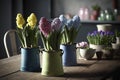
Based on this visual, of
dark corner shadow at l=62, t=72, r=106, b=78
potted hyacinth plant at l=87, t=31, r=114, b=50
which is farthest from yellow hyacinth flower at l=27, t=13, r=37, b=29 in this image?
potted hyacinth plant at l=87, t=31, r=114, b=50

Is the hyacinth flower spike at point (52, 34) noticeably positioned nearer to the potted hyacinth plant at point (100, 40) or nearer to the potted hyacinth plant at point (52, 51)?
the potted hyacinth plant at point (52, 51)

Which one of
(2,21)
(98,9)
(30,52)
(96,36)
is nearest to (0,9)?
(2,21)

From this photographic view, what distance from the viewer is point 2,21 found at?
4.52 m

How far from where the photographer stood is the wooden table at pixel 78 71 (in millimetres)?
Answer: 1562

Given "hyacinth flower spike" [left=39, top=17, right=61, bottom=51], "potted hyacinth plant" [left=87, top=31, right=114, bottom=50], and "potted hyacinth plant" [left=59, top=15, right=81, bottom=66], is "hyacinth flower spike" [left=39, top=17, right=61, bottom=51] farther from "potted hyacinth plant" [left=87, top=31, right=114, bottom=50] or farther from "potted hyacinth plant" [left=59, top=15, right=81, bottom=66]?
"potted hyacinth plant" [left=87, top=31, right=114, bottom=50]

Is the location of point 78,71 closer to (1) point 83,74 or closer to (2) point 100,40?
(1) point 83,74

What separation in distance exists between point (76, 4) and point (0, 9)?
55.4 inches

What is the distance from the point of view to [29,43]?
5.65 ft

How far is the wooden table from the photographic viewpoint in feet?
5.12

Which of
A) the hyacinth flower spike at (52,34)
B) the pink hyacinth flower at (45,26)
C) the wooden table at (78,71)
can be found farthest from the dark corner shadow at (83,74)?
the pink hyacinth flower at (45,26)

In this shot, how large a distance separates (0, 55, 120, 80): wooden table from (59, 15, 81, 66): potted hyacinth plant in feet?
0.22

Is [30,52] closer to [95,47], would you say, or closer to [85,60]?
[85,60]

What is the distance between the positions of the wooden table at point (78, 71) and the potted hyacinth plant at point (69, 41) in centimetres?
7

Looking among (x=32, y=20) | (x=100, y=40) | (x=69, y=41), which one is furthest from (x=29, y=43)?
(x=100, y=40)
